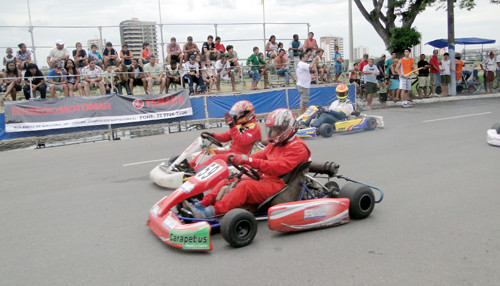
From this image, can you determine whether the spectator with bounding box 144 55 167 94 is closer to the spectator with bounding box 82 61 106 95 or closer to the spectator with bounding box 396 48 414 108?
the spectator with bounding box 82 61 106 95

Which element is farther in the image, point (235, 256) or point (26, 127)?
point (26, 127)

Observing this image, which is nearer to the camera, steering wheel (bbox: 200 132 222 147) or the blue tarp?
steering wheel (bbox: 200 132 222 147)

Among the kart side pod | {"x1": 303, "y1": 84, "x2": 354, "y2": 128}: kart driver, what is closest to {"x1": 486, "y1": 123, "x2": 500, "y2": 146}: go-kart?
{"x1": 303, "y1": 84, "x2": 354, "y2": 128}: kart driver

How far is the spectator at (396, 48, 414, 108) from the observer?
16.4m

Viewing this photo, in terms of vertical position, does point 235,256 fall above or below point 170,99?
below

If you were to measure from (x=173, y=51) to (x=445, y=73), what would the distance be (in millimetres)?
11854

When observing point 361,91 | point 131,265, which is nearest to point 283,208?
point 131,265

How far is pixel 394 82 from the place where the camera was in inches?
703

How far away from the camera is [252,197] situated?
4621mm

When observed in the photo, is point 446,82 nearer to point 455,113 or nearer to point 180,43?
point 455,113

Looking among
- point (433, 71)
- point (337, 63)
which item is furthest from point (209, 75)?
point (433, 71)

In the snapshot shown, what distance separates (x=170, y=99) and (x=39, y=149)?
13.3ft

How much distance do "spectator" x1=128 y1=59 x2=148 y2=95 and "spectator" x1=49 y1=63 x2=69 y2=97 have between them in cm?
194

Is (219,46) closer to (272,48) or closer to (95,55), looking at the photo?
(272,48)
